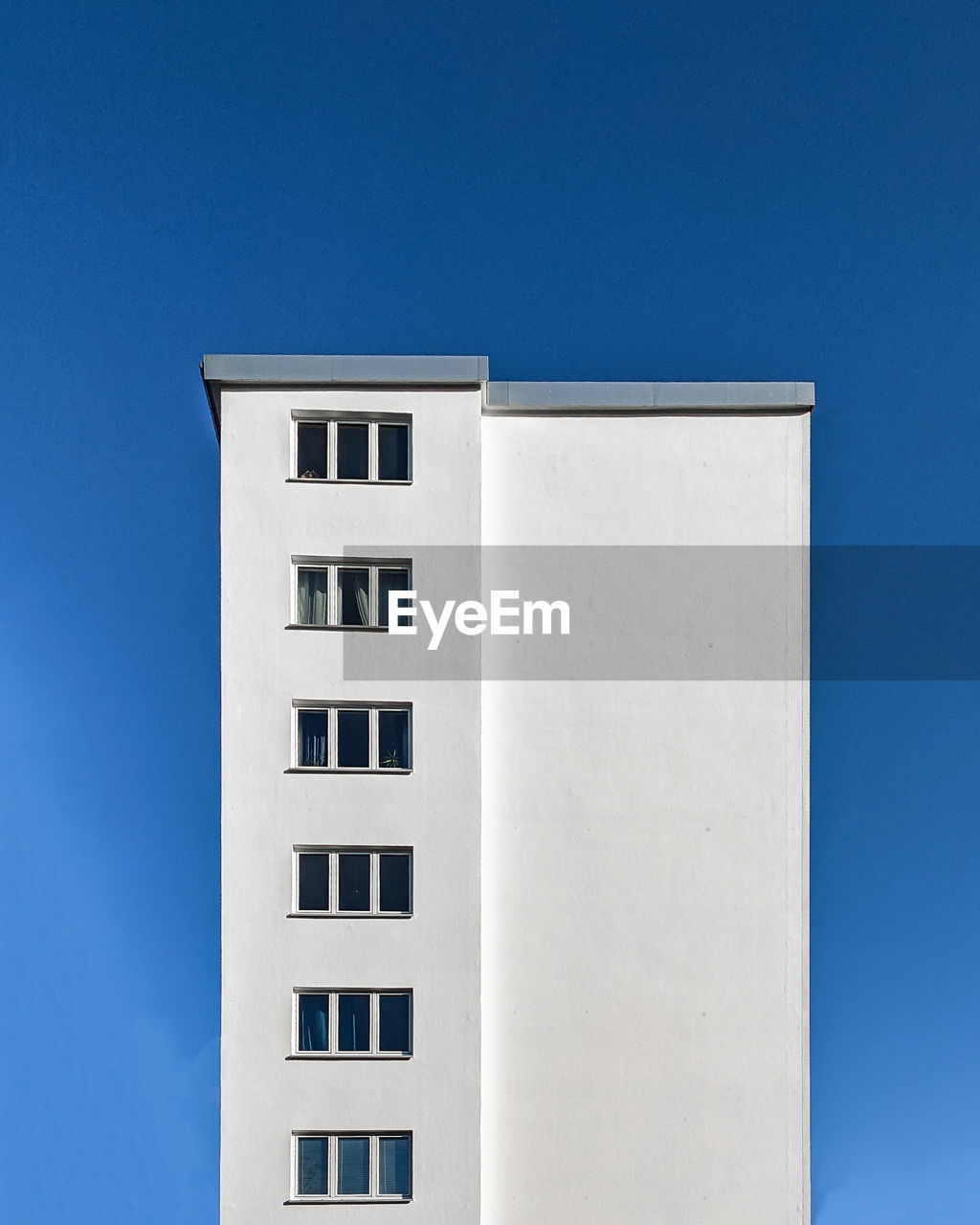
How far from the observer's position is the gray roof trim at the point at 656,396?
14391 mm

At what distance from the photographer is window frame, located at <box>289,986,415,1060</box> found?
1343 cm

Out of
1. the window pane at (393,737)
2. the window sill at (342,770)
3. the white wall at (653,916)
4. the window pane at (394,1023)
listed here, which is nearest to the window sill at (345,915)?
the window pane at (394,1023)

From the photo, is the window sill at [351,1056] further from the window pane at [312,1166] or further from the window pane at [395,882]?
the window pane at [395,882]

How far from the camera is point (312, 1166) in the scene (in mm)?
13367

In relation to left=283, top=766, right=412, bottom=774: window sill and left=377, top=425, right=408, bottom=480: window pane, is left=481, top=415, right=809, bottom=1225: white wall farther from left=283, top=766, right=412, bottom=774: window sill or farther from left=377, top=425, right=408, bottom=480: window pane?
left=377, top=425, right=408, bottom=480: window pane

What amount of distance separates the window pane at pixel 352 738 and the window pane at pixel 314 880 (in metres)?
1.79

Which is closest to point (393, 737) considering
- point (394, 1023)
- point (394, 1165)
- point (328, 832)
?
point (328, 832)

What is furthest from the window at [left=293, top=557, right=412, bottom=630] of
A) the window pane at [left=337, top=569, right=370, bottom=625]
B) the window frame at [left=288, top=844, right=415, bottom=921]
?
the window frame at [left=288, top=844, right=415, bottom=921]

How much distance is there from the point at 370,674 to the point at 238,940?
523 centimetres

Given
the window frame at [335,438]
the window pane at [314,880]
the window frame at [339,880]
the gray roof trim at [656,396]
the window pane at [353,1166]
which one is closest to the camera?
the window pane at [353,1166]

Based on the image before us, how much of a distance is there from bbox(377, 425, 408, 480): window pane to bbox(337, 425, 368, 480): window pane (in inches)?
11.3

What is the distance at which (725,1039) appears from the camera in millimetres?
13789

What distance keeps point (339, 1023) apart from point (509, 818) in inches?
184

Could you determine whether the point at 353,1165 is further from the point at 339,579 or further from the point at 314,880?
the point at 339,579
